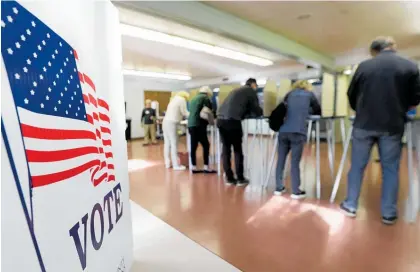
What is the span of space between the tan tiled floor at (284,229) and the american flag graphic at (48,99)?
45.7 inches

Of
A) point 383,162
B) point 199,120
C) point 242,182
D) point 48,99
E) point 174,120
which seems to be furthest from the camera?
point 174,120

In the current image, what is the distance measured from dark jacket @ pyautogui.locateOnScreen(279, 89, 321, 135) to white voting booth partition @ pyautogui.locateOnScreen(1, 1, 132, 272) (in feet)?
6.41

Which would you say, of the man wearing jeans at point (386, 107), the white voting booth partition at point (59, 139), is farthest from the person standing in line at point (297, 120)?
the white voting booth partition at point (59, 139)

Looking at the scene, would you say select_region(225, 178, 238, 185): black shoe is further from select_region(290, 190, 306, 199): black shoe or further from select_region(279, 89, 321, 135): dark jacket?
select_region(279, 89, 321, 135): dark jacket

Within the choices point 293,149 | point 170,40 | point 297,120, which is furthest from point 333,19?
point 293,149

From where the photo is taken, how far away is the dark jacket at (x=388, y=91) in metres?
2.20

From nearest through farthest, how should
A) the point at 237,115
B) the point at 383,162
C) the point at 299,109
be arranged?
1. the point at 383,162
2. the point at 299,109
3. the point at 237,115

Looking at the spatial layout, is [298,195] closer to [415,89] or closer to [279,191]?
[279,191]

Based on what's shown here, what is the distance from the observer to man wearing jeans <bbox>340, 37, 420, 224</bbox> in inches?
86.9

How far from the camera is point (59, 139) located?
907mm

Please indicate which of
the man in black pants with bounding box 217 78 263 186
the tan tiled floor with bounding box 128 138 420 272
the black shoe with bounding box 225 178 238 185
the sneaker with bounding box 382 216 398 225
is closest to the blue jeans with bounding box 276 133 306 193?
the tan tiled floor with bounding box 128 138 420 272

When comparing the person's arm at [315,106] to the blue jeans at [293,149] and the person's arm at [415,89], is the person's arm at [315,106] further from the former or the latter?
the person's arm at [415,89]

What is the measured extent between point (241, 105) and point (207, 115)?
0.83 meters

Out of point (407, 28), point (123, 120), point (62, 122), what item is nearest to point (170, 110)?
point (123, 120)
